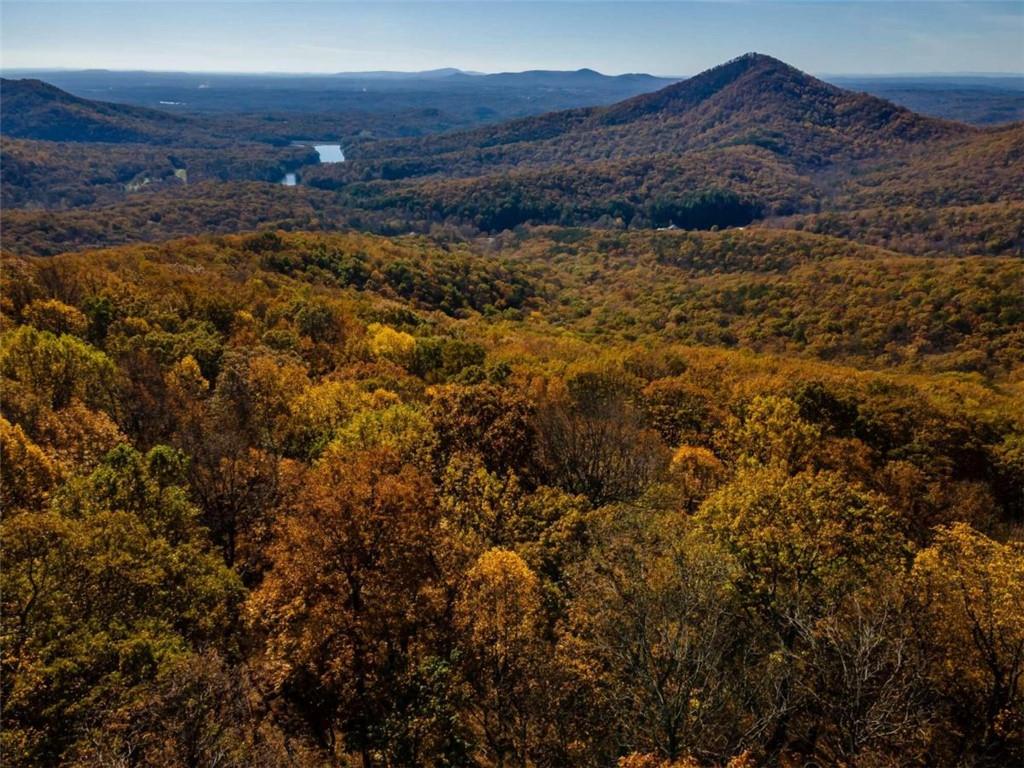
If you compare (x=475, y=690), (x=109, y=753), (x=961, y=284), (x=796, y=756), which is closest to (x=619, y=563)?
(x=475, y=690)

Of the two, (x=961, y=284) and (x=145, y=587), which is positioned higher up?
(x=145, y=587)

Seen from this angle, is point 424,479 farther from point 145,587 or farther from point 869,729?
point 869,729

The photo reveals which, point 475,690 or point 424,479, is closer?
point 475,690

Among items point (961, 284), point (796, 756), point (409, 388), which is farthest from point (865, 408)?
point (961, 284)

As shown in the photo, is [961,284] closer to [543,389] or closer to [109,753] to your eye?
[543,389]

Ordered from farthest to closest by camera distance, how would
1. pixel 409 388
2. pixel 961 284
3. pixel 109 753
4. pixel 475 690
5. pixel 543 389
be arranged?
pixel 961 284 → pixel 409 388 → pixel 543 389 → pixel 475 690 → pixel 109 753

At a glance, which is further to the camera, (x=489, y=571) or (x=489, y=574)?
(x=489, y=571)

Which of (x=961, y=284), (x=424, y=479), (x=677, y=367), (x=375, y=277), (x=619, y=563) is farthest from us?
(x=375, y=277)

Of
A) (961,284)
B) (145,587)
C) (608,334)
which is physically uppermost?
(145,587)

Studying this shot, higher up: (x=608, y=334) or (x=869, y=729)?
(x=869, y=729)
